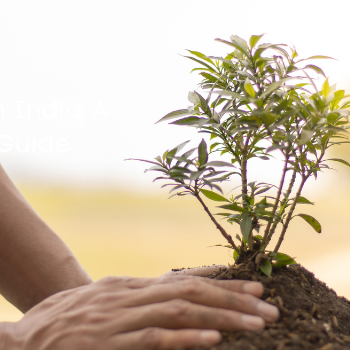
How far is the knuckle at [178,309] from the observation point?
32.8 inches

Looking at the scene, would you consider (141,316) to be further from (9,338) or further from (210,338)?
(9,338)

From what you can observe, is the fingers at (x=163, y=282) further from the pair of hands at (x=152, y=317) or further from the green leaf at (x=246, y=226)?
the green leaf at (x=246, y=226)

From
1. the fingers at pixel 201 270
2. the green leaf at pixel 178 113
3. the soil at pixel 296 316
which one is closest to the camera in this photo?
the soil at pixel 296 316

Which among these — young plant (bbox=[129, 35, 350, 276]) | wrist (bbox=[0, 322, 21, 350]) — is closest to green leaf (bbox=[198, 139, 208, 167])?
young plant (bbox=[129, 35, 350, 276])

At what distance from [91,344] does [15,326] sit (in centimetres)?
33

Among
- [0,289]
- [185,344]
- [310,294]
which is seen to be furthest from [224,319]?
[0,289]

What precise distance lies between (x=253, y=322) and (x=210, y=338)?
0.36 ft

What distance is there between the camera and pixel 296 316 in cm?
88

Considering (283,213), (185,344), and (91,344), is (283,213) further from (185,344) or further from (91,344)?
(91,344)

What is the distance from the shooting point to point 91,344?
82cm

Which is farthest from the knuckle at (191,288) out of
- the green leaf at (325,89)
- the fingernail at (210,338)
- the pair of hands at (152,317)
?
the green leaf at (325,89)

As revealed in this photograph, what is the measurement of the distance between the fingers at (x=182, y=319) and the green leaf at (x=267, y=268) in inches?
6.7

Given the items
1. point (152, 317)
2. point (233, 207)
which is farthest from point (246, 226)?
point (152, 317)

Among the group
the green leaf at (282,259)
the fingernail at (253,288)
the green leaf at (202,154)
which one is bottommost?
the fingernail at (253,288)
